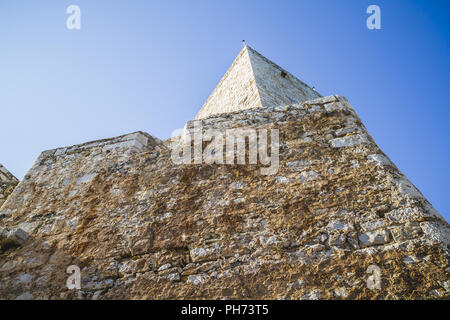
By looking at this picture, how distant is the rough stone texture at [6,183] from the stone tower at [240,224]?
75cm

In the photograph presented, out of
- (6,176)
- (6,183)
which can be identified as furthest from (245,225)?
(6,176)

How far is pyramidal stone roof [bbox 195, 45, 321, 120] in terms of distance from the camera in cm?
573

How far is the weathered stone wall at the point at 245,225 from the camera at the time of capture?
175 cm

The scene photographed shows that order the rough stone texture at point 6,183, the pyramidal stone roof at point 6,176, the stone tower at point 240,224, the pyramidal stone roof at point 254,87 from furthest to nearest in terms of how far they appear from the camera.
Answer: the pyramidal stone roof at point 254,87, the pyramidal stone roof at point 6,176, the rough stone texture at point 6,183, the stone tower at point 240,224

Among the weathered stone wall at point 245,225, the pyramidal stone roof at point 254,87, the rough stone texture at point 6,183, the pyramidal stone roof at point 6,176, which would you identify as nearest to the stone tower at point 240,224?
the weathered stone wall at point 245,225

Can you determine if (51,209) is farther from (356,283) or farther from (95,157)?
(356,283)

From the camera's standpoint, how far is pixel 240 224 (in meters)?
2.13

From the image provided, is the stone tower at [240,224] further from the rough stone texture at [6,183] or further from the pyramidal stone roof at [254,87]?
the pyramidal stone roof at [254,87]

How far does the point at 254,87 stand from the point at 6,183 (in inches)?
182

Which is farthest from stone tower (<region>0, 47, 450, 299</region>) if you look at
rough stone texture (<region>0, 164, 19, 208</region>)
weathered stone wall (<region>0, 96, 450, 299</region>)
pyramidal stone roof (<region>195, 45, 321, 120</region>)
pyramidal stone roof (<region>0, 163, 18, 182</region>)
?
pyramidal stone roof (<region>195, 45, 321, 120</region>)

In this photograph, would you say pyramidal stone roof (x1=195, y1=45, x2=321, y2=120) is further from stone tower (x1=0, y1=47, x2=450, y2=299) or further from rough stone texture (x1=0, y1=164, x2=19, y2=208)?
rough stone texture (x1=0, y1=164, x2=19, y2=208)

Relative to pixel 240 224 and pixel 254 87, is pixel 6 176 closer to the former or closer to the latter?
pixel 240 224

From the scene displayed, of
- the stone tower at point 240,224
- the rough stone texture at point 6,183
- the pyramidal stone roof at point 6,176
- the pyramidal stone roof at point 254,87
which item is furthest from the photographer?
the pyramidal stone roof at point 254,87
